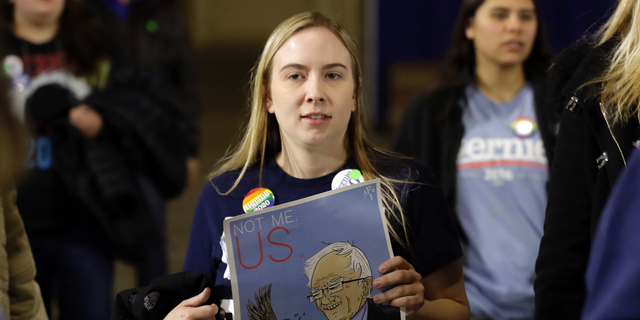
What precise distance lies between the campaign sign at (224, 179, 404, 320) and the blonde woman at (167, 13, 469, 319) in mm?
53

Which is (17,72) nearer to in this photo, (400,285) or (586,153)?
(400,285)

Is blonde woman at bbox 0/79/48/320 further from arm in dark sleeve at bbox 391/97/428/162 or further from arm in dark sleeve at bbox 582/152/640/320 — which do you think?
arm in dark sleeve at bbox 391/97/428/162

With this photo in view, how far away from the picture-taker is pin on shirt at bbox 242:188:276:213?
4.95 feet

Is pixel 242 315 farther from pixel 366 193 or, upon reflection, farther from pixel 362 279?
pixel 366 193

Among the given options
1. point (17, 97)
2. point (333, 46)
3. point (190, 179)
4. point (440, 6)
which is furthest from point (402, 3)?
point (333, 46)

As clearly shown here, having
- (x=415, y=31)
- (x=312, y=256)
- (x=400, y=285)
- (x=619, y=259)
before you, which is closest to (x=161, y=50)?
(x=312, y=256)

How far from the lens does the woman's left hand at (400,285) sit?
1.34 meters

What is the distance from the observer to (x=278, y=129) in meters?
1.69

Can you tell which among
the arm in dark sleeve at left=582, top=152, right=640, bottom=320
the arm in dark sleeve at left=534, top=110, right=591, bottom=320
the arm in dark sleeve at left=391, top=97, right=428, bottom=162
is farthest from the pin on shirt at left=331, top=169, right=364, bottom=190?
the arm in dark sleeve at left=391, top=97, right=428, bottom=162

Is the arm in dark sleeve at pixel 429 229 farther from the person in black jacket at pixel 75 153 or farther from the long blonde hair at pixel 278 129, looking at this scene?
the person in black jacket at pixel 75 153

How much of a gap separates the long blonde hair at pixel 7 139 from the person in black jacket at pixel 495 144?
5.17 feet

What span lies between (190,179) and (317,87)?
188 centimetres

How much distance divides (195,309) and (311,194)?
37 centimetres

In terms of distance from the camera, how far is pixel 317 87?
1.46 m
